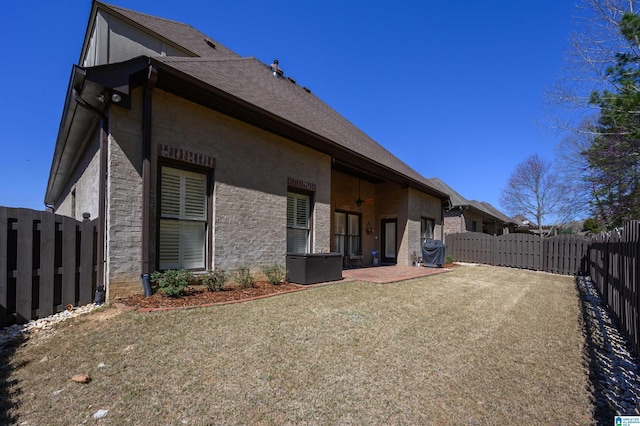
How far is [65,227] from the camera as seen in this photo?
4895 mm

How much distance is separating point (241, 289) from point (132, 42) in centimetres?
709

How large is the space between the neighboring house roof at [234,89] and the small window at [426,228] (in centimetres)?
331

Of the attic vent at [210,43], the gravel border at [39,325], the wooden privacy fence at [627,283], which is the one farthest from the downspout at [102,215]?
the wooden privacy fence at [627,283]

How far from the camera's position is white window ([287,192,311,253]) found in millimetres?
9086

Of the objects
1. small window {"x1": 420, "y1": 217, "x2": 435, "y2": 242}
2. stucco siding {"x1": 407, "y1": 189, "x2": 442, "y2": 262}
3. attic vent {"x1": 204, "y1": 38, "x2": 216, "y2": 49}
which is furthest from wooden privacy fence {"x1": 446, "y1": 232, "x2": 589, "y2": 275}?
attic vent {"x1": 204, "y1": 38, "x2": 216, "y2": 49}

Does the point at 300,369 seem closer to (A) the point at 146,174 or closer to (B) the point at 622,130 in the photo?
(A) the point at 146,174

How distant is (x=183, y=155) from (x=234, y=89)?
228 cm

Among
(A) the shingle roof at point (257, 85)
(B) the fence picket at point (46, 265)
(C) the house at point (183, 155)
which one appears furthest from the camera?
(A) the shingle roof at point (257, 85)

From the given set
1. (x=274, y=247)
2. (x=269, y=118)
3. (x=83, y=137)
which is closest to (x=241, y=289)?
(x=274, y=247)

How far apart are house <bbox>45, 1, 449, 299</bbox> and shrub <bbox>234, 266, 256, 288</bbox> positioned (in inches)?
8.8

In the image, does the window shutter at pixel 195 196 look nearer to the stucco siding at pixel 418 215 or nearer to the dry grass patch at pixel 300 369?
the dry grass patch at pixel 300 369

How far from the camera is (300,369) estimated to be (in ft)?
10.6

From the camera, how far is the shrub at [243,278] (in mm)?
6891

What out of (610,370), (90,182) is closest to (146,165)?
(90,182)
